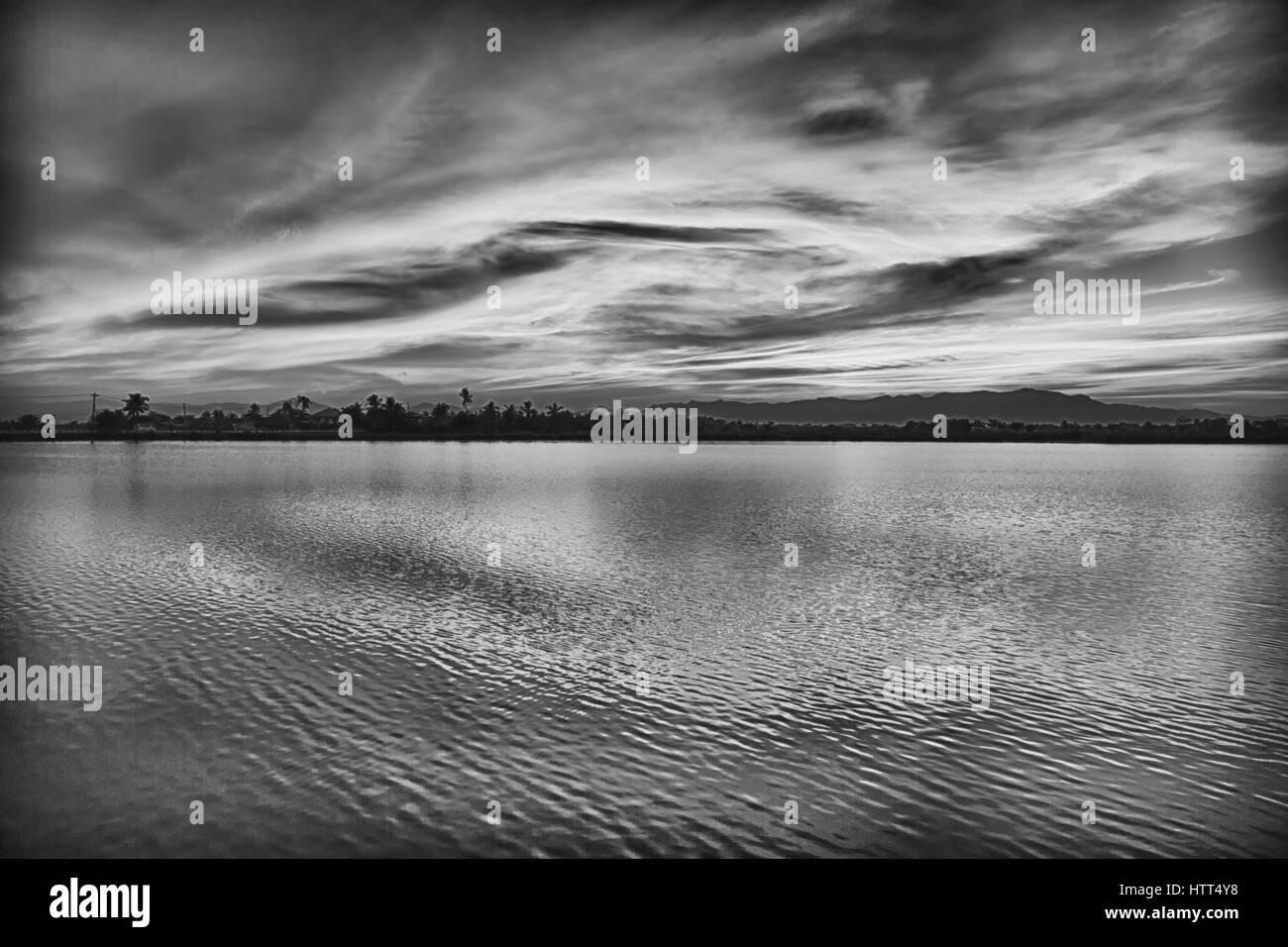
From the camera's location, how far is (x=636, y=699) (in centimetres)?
2175

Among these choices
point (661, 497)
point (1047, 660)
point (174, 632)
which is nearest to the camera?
point (1047, 660)

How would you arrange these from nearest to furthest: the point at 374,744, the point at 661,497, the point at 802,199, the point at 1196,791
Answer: the point at 1196,791 < the point at 374,744 < the point at 802,199 < the point at 661,497

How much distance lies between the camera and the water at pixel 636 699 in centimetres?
1484

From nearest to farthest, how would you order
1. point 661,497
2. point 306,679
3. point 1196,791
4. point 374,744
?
1. point 1196,791
2. point 374,744
3. point 306,679
4. point 661,497

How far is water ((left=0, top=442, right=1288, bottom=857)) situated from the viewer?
14.8 metres
